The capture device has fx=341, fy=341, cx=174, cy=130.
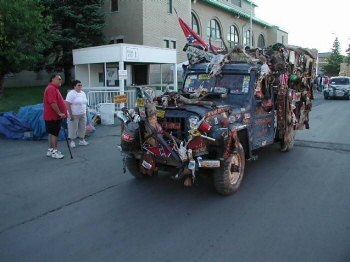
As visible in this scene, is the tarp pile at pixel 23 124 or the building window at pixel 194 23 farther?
the building window at pixel 194 23

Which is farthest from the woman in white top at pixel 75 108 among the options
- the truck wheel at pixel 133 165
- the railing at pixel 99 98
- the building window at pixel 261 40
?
the building window at pixel 261 40

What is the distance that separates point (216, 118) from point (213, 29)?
1207 inches

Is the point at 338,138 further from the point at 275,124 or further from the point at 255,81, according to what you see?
the point at 255,81

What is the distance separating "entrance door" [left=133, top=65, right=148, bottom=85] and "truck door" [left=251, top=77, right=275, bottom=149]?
17.0m

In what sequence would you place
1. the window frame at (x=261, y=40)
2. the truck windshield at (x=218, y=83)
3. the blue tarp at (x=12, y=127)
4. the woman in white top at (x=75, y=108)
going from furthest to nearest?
the window frame at (x=261, y=40)
the blue tarp at (x=12, y=127)
the woman in white top at (x=75, y=108)
the truck windshield at (x=218, y=83)

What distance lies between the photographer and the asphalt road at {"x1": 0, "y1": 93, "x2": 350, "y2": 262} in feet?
11.9

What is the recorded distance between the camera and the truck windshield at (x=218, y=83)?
20.3 feet

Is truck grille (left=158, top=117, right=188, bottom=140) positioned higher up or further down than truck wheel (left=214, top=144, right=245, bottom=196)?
higher up

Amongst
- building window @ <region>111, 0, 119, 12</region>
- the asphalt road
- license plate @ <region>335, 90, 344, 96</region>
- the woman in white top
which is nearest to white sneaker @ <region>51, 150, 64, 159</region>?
the asphalt road

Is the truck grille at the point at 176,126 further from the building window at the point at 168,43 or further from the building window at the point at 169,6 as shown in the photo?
the building window at the point at 169,6

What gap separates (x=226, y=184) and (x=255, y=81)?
2.14m

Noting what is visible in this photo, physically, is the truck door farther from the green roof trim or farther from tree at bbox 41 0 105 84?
the green roof trim

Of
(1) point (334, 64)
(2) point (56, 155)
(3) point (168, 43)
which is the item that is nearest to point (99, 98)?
(2) point (56, 155)

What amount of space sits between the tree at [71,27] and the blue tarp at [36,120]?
10970 mm
